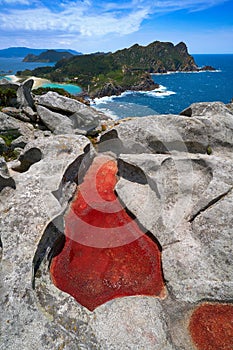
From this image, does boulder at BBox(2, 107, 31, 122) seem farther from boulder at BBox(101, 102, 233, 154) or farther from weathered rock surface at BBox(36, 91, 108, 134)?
boulder at BBox(101, 102, 233, 154)

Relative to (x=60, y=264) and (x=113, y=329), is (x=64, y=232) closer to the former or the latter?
(x=60, y=264)

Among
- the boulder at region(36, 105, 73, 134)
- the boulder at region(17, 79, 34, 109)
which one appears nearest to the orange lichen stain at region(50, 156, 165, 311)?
the boulder at region(36, 105, 73, 134)

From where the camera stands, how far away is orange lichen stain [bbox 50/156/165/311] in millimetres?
13797

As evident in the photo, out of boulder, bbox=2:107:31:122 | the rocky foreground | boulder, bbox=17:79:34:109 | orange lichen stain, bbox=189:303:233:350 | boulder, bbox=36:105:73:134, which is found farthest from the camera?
boulder, bbox=17:79:34:109

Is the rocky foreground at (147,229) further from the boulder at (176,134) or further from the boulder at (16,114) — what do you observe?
the boulder at (16,114)

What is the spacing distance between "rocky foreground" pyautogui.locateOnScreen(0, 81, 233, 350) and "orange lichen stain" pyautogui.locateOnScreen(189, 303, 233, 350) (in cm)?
5

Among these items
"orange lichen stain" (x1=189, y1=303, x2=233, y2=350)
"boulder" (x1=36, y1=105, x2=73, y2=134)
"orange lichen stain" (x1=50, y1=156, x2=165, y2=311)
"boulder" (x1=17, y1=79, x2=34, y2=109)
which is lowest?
"orange lichen stain" (x1=189, y1=303, x2=233, y2=350)

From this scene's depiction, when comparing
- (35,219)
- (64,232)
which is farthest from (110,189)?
(35,219)

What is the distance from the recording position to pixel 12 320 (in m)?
10.8

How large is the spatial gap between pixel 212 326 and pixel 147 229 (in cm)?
680

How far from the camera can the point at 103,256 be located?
15.6 m

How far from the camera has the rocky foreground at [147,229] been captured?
11.2 metres

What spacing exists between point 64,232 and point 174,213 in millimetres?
7961

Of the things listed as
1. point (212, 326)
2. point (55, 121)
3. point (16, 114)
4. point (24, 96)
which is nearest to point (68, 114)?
point (55, 121)
